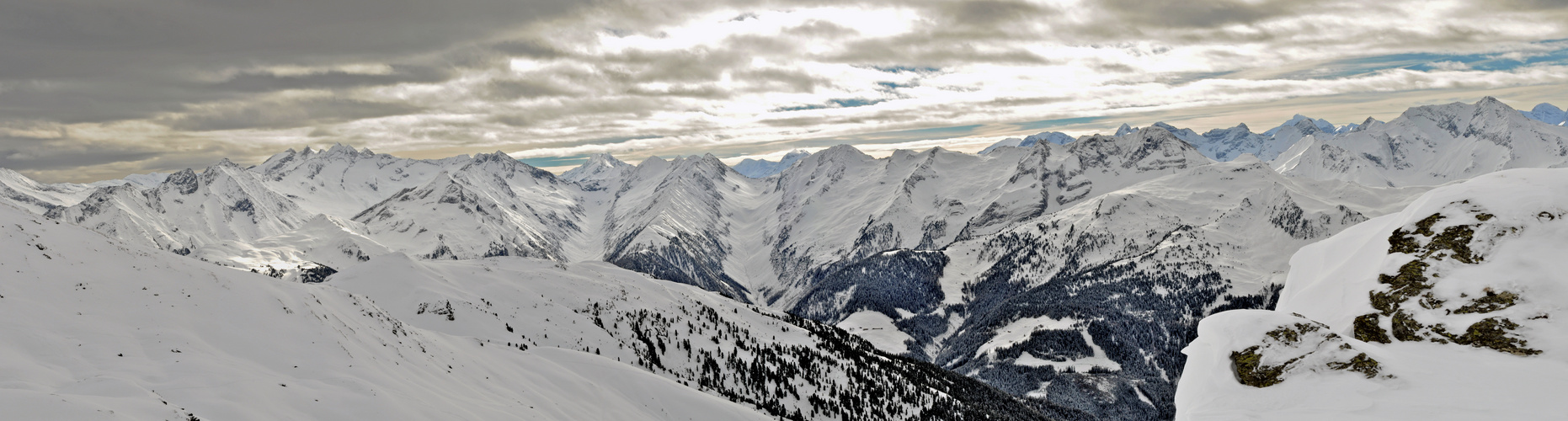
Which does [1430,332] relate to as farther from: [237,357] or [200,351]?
[237,357]

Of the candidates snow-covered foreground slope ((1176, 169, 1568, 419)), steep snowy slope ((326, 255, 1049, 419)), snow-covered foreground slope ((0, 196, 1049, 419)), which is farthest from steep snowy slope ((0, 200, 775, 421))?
steep snowy slope ((326, 255, 1049, 419))

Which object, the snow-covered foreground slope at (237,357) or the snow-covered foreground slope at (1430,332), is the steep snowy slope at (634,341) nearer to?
the snow-covered foreground slope at (237,357)

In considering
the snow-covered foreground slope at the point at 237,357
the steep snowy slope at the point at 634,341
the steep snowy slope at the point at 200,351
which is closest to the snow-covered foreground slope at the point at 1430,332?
the steep snowy slope at the point at 200,351

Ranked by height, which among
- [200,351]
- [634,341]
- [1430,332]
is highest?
[1430,332]

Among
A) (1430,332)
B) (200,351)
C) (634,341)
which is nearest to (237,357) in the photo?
(200,351)

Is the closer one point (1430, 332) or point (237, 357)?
point (1430, 332)

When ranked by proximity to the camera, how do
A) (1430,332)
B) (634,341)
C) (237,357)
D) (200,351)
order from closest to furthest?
(1430,332) → (200,351) → (237,357) → (634,341)
